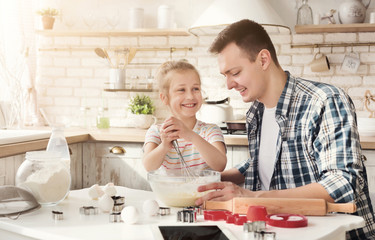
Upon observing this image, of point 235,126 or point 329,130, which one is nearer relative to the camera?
point 329,130

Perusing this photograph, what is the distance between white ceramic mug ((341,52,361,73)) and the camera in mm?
3576

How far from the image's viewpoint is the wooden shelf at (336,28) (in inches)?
134

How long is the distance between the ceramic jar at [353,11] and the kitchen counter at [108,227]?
247 cm

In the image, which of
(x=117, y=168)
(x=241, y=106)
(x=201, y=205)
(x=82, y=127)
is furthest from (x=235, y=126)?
(x=201, y=205)

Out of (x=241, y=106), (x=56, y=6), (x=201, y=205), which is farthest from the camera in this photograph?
(x=56, y=6)

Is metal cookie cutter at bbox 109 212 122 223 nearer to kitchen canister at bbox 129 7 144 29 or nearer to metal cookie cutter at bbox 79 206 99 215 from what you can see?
metal cookie cutter at bbox 79 206 99 215

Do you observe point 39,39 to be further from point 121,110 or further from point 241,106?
point 241,106

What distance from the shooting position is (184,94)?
217 cm

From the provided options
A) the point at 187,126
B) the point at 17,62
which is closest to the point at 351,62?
the point at 187,126

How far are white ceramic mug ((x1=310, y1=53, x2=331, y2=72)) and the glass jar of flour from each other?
2.60 meters

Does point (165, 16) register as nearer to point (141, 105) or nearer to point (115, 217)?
point (141, 105)

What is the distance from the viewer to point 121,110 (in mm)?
4023

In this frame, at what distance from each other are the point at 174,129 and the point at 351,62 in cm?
230

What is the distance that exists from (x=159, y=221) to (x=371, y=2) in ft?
9.68
